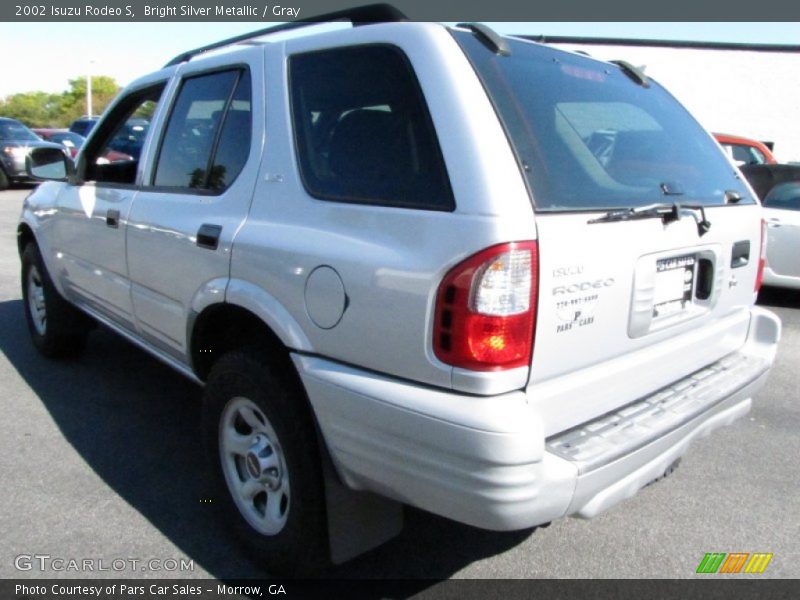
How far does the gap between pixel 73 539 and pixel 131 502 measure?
0.32 m

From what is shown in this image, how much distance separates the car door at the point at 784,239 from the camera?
719 centimetres

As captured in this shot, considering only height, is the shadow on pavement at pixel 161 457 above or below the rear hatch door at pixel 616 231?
below

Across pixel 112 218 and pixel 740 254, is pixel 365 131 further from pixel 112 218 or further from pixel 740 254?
pixel 112 218

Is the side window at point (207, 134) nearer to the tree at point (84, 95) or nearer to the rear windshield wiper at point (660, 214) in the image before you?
the rear windshield wiper at point (660, 214)

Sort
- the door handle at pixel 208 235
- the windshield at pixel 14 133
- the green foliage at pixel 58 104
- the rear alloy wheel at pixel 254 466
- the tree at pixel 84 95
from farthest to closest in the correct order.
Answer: the tree at pixel 84 95 → the green foliage at pixel 58 104 → the windshield at pixel 14 133 → the door handle at pixel 208 235 → the rear alloy wheel at pixel 254 466

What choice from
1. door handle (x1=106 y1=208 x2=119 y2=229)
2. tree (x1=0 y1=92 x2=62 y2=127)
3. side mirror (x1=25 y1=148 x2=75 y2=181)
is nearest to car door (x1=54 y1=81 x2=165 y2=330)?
door handle (x1=106 y1=208 x2=119 y2=229)

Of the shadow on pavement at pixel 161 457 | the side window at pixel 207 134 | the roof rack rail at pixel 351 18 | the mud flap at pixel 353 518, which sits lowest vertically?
the shadow on pavement at pixel 161 457

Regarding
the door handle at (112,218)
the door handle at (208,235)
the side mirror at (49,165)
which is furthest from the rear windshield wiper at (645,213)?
the side mirror at (49,165)

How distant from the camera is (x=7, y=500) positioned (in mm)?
3205

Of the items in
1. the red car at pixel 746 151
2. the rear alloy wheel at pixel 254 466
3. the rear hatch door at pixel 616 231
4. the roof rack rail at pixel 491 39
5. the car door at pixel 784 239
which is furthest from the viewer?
the red car at pixel 746 151

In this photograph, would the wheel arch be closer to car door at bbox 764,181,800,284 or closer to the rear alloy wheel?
the rear alloy wheel

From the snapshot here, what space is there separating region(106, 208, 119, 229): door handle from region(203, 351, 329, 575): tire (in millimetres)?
1274

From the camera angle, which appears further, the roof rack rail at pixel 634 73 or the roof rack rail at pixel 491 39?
the roof rack rail at pixel 634 73

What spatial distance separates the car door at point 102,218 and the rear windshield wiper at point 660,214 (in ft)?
7.74
